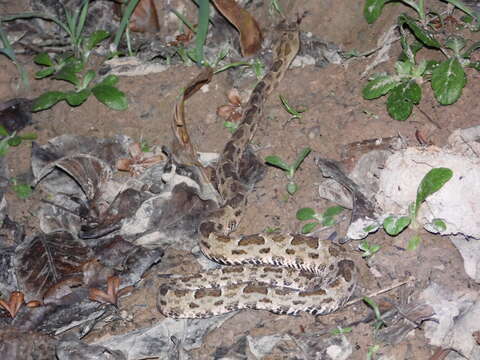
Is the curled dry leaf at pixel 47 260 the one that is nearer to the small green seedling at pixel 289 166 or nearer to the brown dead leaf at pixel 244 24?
the small green seedling at pixel 289 166

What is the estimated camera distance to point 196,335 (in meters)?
5.18

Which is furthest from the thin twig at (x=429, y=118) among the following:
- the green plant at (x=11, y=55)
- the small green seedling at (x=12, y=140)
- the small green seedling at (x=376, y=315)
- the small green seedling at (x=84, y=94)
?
the green plant at (x=11, y=55)

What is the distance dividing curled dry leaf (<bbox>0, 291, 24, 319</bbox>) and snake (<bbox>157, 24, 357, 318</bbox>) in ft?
4.58

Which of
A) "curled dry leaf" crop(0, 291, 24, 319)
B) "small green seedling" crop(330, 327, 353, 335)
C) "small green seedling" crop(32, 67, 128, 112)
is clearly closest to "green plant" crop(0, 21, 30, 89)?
"small green seedling" crop(32, 67, 128, 112)

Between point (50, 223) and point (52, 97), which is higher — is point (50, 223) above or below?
below

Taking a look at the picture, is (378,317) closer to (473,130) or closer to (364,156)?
(364,156)

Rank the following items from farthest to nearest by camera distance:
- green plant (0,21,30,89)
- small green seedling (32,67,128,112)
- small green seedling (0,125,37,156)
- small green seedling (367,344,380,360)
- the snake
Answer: green plant (0,21,30,89) < small green seedling (0,125,37,156) < small green seedling (32,67,128,112) < the snake < small green seedling (367,344,380,360)

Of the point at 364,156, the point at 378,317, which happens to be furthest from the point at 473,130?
the point at 378,317

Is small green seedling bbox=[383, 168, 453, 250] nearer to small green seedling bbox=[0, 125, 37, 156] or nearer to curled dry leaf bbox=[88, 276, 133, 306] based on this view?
curled dry leaf bbox=[88, 276, 133, 306]

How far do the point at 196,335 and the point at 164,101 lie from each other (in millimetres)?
3194

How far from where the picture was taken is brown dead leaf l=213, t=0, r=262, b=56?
7168mm

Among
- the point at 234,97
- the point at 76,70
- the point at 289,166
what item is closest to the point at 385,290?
the point at 289,166

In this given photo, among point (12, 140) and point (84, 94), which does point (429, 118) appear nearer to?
point (84, 94)

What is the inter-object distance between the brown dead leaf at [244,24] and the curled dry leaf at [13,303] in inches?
159
